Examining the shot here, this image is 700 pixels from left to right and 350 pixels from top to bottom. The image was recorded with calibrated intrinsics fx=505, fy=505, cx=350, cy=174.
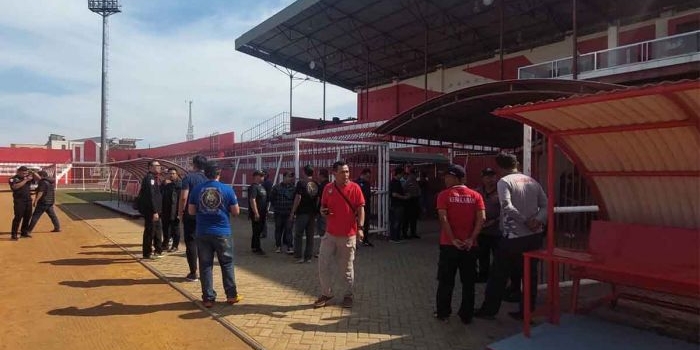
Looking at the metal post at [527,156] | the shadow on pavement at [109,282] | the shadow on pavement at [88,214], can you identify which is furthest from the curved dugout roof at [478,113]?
the shadow on pavement at [88,214]

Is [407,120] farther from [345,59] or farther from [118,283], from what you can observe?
[345,59]

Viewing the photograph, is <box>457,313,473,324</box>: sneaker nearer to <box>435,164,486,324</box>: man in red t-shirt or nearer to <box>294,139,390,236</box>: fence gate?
<box>435,164,486,324</box>: man in red t-shirt

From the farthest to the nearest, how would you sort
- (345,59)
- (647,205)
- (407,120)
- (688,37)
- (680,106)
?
(345,59) → (688,37) → (407,120) → (647,205) → (680,106)

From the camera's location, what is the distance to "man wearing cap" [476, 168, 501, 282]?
665cm

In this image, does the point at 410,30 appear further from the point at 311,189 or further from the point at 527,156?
the point at 527,156

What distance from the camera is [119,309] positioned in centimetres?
570

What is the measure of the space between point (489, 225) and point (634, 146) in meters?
2.13

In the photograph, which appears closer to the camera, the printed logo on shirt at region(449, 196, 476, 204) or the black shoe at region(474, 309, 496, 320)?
the printed logo on shirt at region(449, 196, 476, 204)

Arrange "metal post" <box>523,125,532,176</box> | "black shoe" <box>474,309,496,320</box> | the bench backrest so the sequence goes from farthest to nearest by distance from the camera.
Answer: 1. "metal post" <box>523,125,532,176</box>
2. "black shoe" <box>474,309,496,320</box>
3. the bench backrest

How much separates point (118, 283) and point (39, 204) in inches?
233

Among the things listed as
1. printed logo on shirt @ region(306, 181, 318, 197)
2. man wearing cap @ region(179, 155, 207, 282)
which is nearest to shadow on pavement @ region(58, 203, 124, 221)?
man wearing cap @ region(179, 155, 207, 282)

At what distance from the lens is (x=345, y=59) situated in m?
33.7

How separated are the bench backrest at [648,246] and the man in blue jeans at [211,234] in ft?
12.8

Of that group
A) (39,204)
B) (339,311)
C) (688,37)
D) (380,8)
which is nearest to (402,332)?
(339,311)
